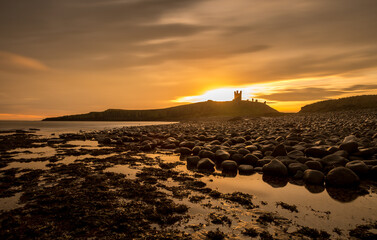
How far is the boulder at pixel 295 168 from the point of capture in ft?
15.6

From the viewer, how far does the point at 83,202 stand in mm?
3232

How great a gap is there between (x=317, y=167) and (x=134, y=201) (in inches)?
179

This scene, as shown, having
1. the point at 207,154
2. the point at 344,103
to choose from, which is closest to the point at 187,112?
the point at 344,103

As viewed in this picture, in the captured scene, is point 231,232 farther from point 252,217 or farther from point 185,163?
point 185,163

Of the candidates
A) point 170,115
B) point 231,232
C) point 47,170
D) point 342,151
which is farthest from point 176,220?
point 170,115

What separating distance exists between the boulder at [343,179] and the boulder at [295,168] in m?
0.71

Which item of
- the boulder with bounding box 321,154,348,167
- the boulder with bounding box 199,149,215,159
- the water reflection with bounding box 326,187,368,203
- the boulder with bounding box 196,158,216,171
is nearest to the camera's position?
the water reflection with bounding box 326,187,368,203

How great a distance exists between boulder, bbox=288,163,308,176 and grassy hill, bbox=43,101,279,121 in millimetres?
94737

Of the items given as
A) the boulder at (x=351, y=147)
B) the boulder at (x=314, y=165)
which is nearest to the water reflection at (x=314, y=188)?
the boulder at (x=314, y=165)

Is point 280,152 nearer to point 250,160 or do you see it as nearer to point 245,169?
point 250,160

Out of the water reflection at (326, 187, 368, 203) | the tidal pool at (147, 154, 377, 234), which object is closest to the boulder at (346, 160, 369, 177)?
the tidal pool at (147, 154, 377, 234)

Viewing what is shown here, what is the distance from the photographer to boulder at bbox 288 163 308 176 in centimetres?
476

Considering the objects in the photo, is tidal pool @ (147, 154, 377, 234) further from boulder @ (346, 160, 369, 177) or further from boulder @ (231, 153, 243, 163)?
boulder @ (231, 153, 243, 163)

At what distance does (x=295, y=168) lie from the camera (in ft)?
15.7
